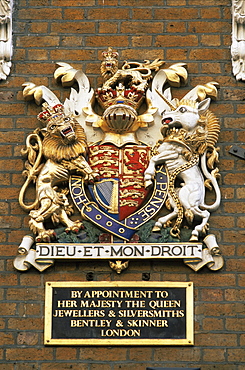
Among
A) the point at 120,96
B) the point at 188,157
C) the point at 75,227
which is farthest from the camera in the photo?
the point at 120,96

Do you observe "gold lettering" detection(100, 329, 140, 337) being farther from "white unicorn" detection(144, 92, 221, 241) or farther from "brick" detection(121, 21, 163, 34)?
"brick" detection(121, 21, 163, 34)

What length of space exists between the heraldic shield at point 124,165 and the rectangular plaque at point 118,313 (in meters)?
0.27

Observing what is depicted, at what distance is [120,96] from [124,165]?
668 millimetres

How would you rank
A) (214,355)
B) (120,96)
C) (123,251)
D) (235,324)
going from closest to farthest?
(214,355)
(235,324)
(123,251)
(120,96)

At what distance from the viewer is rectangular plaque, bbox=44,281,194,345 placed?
11469 mm

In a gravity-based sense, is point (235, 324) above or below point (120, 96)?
below

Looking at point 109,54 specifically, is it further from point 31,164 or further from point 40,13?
point 31,164

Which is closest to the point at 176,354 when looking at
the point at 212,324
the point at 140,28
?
the point at 212,324

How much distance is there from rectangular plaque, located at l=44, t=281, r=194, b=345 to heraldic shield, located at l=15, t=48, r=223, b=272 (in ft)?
0.90

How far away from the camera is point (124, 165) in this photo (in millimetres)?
12047

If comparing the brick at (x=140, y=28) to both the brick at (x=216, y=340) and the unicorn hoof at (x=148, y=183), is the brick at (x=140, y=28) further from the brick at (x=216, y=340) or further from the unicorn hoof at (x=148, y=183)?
the brick at (x=216, y=340)

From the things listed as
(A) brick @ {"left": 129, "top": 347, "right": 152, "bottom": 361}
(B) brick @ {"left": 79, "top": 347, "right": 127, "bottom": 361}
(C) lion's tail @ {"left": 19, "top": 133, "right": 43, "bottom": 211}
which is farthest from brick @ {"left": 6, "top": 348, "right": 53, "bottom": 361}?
(C) lion's tail @ {"left": 19, "top": 133, "right": 43, "bottom": 211}

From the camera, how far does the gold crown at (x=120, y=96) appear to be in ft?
40.1

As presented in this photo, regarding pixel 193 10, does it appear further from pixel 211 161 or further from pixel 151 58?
pixel 211 161
